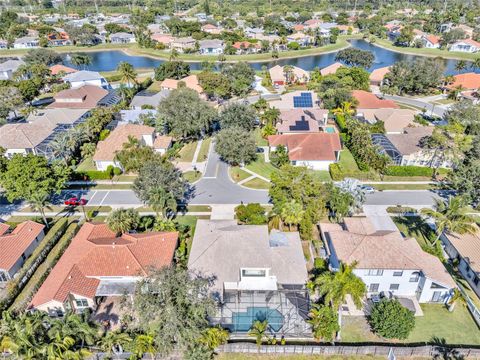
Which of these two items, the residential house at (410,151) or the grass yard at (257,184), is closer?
the grass yard at (257,184)

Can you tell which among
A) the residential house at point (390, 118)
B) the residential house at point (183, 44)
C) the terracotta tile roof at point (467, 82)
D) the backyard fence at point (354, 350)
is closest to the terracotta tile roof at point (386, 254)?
the backyard fence at point (354, 350)

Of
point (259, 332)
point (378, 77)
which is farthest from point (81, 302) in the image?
point (378, 77)

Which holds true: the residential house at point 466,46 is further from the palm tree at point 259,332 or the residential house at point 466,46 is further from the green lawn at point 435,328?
the palm tree at point 259,332

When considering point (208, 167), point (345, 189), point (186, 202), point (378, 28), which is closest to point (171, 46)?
point (378, 28)

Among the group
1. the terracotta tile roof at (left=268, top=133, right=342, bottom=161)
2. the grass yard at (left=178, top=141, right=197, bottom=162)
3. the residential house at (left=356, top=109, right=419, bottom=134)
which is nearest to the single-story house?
the terracotta tile roof at (left=268, top=133, right=342, bottom=161)

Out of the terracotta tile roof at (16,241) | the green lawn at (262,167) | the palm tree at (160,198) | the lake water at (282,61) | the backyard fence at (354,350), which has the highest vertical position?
the palm tree at (160,198)

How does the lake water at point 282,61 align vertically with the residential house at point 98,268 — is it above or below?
below

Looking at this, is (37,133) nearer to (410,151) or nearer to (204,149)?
(204,149)
